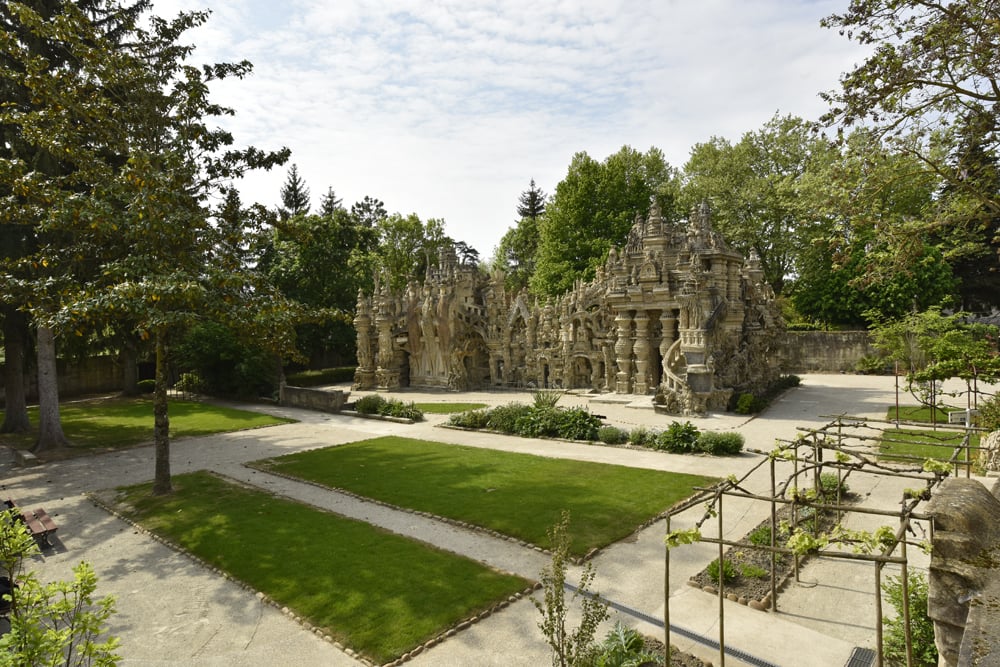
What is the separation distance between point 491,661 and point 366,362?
101 ft

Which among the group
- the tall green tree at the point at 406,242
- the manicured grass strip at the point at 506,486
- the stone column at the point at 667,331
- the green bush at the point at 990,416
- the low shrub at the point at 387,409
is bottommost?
the manicured grass strip at the point at 506,486

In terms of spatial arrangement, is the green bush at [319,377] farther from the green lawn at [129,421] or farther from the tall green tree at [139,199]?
the tall green tree at [139,199]

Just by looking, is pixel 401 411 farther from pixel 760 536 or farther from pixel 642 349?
pixel 760 536

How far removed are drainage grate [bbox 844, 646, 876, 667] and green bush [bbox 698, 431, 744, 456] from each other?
9.63 metres

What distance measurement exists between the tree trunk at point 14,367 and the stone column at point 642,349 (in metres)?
24.5

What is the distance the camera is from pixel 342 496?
13711 mm

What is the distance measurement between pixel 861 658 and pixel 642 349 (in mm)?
20913

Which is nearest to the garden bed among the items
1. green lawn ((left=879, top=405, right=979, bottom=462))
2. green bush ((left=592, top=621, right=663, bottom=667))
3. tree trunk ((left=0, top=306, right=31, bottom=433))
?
green bush ((left=592, top=621, right=663, bottom=667))

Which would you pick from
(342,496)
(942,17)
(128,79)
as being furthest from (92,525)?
(942,17)

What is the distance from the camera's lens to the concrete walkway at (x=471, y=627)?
694cm

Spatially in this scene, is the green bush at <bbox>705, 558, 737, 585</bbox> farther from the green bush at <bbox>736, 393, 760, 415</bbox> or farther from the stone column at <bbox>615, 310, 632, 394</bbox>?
the stone column at <bbox>615, 310, 632, 394</bbox>

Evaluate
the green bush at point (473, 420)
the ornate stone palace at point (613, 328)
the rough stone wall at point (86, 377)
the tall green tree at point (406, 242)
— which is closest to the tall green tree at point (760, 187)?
the ornate stone palace at point (613, 328)

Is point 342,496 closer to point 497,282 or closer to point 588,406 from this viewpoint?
point 588,406

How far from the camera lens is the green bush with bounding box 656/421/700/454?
16.6 metres
